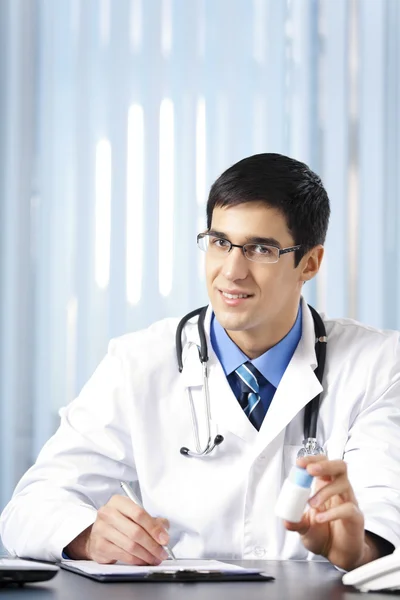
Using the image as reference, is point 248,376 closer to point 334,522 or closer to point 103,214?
point 334,522

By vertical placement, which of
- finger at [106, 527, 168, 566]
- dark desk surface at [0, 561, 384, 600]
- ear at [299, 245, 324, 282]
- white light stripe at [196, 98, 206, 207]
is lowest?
finger at [106, 527, 168, 566]

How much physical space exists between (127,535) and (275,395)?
1.67 feet

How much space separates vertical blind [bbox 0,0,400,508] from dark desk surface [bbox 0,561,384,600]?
1588mm

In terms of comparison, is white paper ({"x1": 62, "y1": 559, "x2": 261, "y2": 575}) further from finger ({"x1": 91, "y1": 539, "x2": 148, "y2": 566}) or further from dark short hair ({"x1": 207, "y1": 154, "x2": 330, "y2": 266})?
dark short hair ({"x1": 207, "y1": 154, "x2": 330, "y2": 266})

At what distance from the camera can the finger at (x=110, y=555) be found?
1.25 metres

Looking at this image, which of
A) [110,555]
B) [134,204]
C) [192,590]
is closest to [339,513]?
[192,590]

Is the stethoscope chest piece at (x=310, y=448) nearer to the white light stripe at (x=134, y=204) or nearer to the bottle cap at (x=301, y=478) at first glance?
the bottle cap at (x=301, y=478)

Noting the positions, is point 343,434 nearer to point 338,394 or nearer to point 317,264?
point 338,394

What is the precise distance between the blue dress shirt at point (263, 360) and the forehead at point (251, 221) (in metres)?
0.23

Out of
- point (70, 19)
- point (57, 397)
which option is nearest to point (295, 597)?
point (57, 397)

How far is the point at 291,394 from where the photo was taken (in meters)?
1.65

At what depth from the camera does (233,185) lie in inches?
66.6

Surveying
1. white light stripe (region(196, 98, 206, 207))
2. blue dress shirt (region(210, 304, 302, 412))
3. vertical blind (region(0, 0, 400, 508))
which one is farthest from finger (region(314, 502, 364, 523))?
white light stripe (region(196, 98, 206, 207))

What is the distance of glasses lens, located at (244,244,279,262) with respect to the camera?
5.46ft
